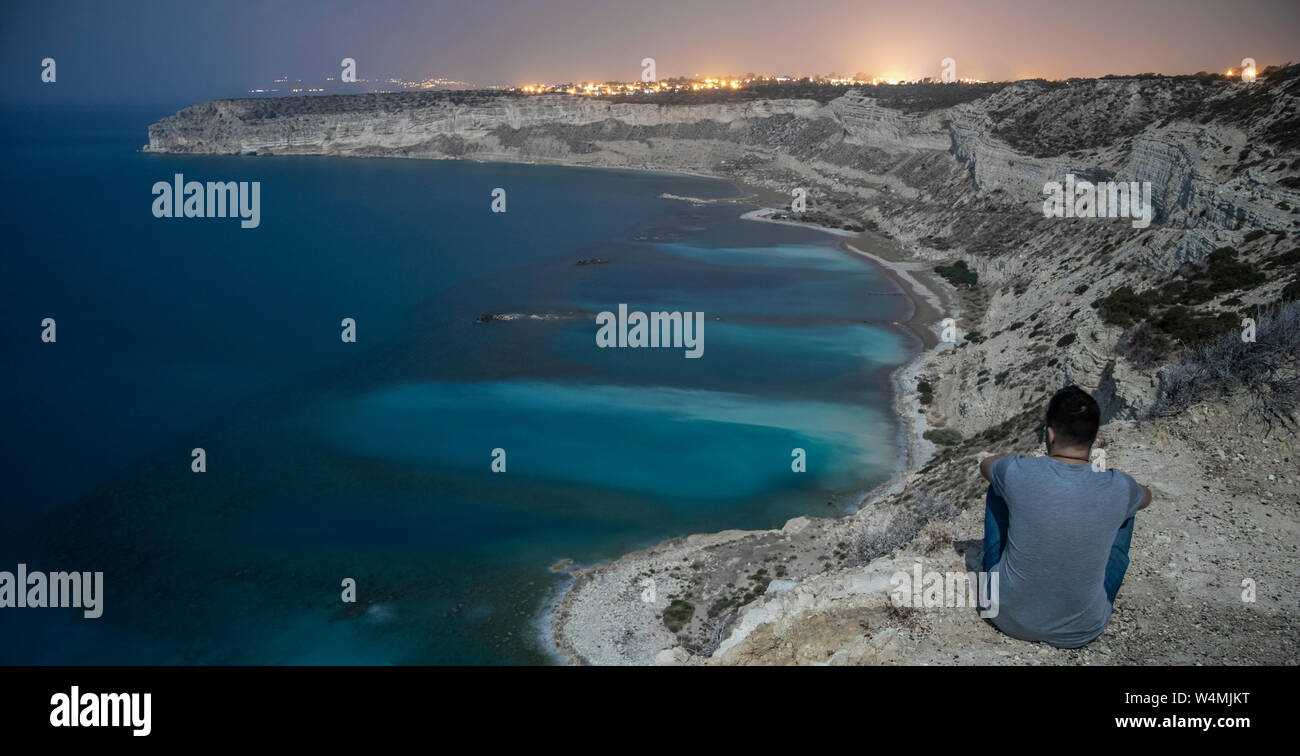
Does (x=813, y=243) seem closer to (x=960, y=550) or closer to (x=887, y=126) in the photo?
(x=887, y=126)

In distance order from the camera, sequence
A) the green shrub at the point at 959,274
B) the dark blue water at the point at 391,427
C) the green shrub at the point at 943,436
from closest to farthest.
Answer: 1. the dark blue water at the point at 391,427
2. the green shrub at the point at 943,436
3. the green shrub at the point at 959,274

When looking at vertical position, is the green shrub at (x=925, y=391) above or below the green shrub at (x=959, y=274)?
below

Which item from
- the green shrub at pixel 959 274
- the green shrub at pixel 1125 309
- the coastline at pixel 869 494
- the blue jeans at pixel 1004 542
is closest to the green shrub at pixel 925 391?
the coastline at pixel 869 494

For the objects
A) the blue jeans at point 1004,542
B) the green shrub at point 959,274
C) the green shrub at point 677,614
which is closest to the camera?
the blue jeans at point 1004,542

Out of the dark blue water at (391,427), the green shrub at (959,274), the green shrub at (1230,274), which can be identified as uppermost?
the green shrub at (959,274)

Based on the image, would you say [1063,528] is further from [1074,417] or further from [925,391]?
[925,391]

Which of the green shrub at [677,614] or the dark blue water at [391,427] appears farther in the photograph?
the dark blue water at [391,427]

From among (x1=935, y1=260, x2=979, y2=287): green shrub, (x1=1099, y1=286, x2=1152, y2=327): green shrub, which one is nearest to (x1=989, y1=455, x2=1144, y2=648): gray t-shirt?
(x1=1099, y1=286, x2=1152, y2=327): green shrub

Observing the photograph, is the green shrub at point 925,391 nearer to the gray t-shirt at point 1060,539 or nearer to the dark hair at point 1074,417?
the gray t-shirt at point 1060,539
